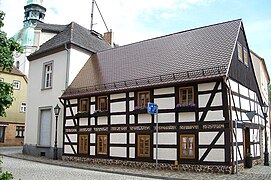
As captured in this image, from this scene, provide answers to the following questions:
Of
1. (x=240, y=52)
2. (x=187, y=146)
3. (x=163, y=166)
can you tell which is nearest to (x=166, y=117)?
(x=187, y=146)

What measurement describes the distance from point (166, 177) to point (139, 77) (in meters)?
6.10

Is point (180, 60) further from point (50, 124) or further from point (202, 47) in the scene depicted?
point (50, 124)

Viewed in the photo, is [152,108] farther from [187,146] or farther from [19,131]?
[19,131]

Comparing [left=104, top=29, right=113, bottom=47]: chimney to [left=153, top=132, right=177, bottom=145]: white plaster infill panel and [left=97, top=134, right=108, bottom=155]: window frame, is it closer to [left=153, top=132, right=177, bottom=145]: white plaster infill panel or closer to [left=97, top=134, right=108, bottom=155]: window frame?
[left=97, top=134, right=108, bottom=155]: window frame

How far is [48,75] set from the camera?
2148 centimetres

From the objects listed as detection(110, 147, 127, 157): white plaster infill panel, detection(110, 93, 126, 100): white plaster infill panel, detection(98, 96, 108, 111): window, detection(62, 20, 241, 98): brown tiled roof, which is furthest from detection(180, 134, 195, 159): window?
detection(98, 96, 108, 111): window

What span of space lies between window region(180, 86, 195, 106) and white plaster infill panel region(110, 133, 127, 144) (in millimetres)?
3598

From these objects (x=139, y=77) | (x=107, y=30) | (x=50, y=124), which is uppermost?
(x=107, y=30)

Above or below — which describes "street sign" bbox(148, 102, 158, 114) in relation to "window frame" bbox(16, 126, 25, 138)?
above

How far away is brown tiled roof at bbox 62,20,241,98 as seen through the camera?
1408cm

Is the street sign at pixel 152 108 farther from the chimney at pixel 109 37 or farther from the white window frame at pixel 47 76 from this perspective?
the chimney at pixel 109 37

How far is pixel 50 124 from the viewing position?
20.2 meters

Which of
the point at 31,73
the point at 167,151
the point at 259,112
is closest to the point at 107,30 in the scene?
the point at 31,73

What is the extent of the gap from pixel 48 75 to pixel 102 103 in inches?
258
